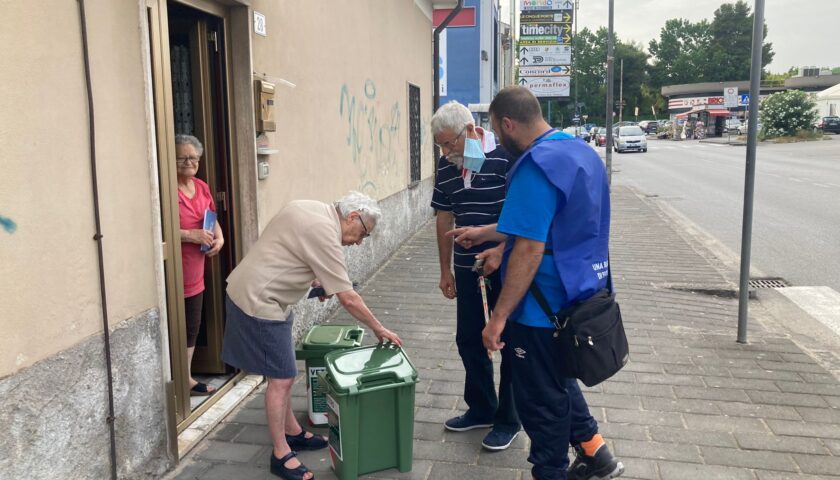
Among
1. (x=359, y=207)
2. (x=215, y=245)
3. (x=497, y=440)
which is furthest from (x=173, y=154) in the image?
(x=497, y=440)

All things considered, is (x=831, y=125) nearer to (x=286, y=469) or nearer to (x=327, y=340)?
(x=327, y=340)

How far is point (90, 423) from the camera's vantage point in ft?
9.27

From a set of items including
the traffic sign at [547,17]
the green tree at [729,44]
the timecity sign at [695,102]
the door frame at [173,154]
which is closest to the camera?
the door frame at [173,154]

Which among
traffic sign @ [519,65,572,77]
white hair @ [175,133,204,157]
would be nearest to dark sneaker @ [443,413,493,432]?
white hair @ [175,133,204,157]

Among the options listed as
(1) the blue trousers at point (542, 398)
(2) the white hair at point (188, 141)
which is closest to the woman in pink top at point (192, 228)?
(2) the white hair at point (188, 141)

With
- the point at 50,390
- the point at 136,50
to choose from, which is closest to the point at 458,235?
the point at 136,50

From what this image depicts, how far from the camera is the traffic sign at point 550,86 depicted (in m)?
20.4

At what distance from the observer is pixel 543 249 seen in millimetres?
2846

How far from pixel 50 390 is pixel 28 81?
45.1 inches

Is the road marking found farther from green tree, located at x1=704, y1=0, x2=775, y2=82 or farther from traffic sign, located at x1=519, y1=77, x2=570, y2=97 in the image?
green tree, located at x1=704, y1=0, x2=775, y2=82

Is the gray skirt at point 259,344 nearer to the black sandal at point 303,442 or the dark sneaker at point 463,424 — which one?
the black sandal at point 303,442

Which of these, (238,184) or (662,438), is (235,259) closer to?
(238,184)

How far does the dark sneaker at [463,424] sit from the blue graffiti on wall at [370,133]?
3.56 m

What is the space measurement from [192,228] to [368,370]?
156 cm
